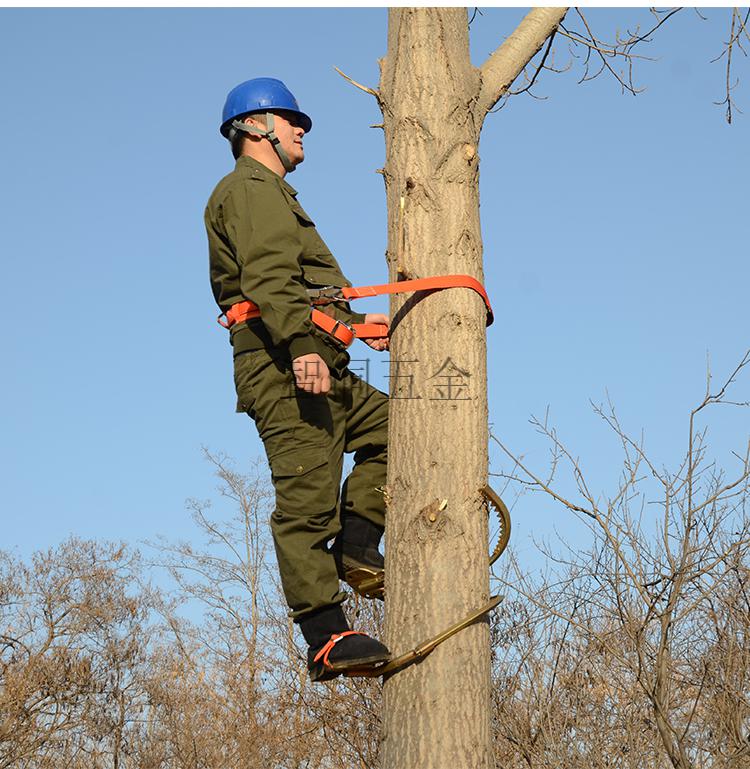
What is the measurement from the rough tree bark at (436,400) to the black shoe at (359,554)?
0.46 meters

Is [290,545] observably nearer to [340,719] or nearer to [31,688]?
[340,719]

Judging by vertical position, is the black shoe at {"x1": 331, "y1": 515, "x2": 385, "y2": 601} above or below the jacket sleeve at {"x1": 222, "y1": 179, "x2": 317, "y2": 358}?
below

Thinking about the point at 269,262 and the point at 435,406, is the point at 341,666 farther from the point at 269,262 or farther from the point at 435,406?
the point at 269,262

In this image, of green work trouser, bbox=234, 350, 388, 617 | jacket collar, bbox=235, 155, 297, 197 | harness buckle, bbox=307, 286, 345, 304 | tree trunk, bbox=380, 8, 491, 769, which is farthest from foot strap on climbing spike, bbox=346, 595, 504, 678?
jacket collar, bbox=235, 155, 297, 197

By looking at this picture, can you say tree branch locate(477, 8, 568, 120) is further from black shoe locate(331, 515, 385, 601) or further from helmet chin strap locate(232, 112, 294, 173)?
black shoe locate(331, 515, 385, 601)

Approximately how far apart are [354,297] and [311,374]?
41 centimetres

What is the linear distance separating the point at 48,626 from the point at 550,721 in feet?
49.1

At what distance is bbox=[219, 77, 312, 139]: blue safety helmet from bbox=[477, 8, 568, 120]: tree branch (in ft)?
2.29

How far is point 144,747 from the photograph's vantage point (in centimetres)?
2162

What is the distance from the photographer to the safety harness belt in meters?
3.41

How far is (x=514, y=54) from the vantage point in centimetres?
408

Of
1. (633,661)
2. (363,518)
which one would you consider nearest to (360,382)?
(363,518)

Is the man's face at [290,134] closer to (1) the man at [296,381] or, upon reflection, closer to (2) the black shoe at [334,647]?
(1) the man at [296,381]

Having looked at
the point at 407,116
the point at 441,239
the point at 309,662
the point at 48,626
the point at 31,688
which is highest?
the point at 48,626
